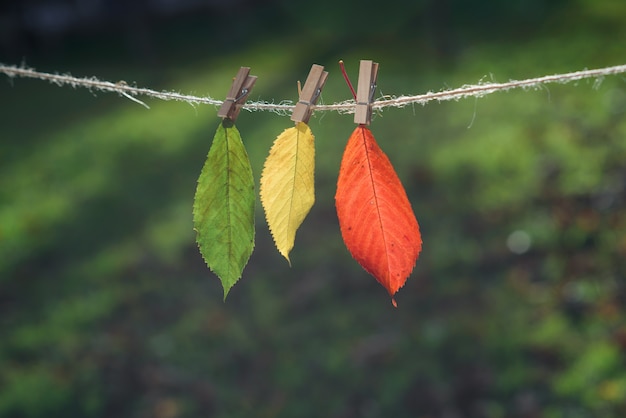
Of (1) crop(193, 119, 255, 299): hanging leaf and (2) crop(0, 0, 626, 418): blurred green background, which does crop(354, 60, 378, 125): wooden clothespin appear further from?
(2) crop(0, 0, 626, 418): blurred green background

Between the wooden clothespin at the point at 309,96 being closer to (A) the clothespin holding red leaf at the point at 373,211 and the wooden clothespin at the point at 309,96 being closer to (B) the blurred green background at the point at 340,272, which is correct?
(A) the clothespin holding red leaf at the point at 373,211

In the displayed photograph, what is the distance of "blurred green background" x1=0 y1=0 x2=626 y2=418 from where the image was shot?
259 cm

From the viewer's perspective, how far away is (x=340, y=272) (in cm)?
325

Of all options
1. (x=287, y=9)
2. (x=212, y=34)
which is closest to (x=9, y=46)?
(x=212, y=34)

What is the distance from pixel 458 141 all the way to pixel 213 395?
2.47 meters

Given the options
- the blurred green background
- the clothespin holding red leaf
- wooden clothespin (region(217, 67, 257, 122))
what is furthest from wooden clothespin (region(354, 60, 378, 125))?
the blurred green background

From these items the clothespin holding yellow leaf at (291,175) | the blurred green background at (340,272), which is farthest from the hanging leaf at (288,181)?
the blurred green background at (340,272)

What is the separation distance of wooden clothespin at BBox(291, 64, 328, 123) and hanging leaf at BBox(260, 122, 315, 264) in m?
0.02

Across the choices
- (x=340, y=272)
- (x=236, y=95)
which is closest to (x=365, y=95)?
(x=236, y=95)

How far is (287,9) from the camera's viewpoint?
8289 mm

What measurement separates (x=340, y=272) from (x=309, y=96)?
2.39 metres

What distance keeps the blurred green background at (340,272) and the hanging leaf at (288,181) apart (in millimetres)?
420

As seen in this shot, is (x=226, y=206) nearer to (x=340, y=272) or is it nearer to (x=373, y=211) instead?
(x=373, y=211)

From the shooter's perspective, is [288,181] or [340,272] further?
[340,272]
